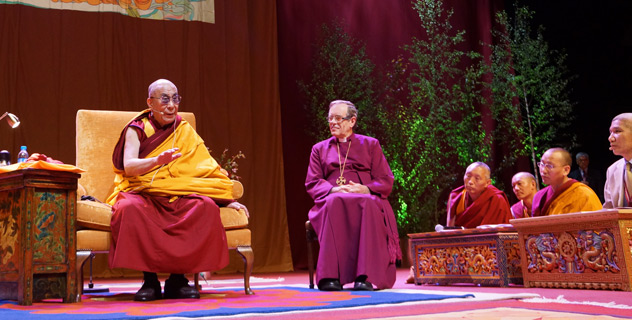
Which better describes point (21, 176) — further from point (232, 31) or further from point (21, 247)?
point (232, 31)

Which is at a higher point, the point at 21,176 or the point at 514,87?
the point at 514,87

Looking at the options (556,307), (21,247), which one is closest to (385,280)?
(556,307)

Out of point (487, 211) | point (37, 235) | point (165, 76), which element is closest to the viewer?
point (37, 235)

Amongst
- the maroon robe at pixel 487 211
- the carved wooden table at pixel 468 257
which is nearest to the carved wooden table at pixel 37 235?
the carved wooden table at pixel 468 257

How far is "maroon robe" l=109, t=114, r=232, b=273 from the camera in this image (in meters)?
2.93

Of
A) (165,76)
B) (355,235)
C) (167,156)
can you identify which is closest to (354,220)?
(355,235)

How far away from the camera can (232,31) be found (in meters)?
6.79

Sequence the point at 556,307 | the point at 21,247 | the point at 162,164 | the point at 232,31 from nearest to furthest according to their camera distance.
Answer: the point at 556,307, the point at 21,247, the point at 162,164, the point at 232,31

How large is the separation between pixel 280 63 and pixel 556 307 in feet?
17.1

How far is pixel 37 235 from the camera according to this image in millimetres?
2840

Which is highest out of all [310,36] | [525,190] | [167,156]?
[310,36]

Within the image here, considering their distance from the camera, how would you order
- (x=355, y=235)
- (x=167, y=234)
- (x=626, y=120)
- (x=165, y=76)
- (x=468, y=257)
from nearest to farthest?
(x=167, y=234) < (x=626, y=120) < (x=355, y=235) < (x=468, y=257) < (x=165, y=76)

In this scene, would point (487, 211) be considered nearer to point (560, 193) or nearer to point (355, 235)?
point (560, 193)

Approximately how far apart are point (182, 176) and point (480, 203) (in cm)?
204
